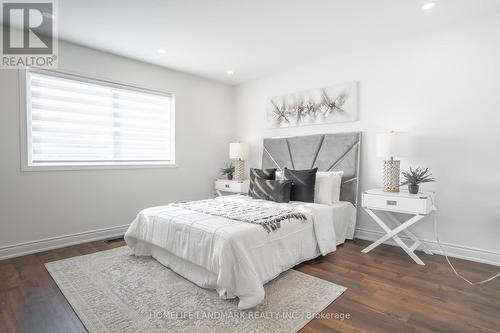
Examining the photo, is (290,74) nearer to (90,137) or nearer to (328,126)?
(328,126)

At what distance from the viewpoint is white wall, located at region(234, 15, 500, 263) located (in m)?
2.74

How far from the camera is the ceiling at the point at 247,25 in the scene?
254cm

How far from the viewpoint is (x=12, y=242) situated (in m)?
2.96

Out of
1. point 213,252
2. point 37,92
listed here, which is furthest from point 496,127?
point 37,92

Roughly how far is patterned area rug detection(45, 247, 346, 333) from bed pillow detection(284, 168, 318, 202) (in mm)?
1033

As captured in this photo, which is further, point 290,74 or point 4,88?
point 290,74

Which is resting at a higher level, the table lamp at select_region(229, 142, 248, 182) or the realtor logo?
the realtor logo

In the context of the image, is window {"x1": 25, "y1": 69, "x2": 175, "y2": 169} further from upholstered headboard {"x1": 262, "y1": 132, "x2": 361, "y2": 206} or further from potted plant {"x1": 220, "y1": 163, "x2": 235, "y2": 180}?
upholstered headboard {"x1": 262, "y1": 132, "x2": 361, "y2": 206}

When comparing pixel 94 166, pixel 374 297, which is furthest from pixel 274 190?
pixel 94 166

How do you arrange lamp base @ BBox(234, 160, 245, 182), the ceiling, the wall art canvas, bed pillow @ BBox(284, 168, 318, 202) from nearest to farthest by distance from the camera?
the ceiling
bed pillow @ BBox(284, 168, 318, 202)
the wall art canvas
lamp base @ BBox(234, 160, 245, 182)

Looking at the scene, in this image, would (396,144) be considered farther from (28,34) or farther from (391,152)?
(28,34)

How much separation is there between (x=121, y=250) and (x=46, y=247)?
91cm

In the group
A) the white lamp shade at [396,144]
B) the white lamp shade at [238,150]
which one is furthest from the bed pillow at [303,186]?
the white lamp shade at [238,150]

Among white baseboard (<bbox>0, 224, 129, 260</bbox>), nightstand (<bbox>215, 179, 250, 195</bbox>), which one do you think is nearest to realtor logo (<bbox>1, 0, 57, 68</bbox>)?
white baseboard (<bbox>0, 224, 129, 260</bbox>)
